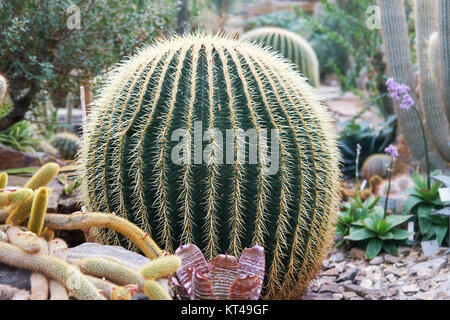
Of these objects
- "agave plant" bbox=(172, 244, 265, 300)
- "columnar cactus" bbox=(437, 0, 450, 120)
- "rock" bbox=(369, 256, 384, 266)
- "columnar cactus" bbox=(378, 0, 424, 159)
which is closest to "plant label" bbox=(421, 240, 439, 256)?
"rock" bbox=(369, 256, 384, 266)

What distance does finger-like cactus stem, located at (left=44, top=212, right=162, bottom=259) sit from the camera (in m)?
1.69

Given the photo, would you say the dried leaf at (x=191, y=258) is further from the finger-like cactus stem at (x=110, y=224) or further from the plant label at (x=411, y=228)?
the plant label at (x=411, y=228)

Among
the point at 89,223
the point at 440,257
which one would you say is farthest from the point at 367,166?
the point at 89,223

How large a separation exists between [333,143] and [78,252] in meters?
1.34

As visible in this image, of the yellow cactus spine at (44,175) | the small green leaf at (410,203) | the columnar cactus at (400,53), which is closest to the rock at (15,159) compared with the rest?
the small green leaf at (410,203)

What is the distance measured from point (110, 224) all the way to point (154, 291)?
44cm

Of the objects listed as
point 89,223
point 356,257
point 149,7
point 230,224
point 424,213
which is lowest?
point 356,257

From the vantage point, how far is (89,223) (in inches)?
69.0

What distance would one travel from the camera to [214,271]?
71.9 inches

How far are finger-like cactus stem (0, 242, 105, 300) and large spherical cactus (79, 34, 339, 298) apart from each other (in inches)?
33.7

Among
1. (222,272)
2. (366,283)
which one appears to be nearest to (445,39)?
(366,283)

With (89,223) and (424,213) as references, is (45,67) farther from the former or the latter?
(424,213)

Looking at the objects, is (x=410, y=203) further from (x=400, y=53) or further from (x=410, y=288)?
(x=400, y=53)

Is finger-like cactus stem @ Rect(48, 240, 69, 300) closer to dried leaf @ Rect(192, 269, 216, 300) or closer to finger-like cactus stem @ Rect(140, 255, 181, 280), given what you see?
finger-like cactus stem @ Rect(140, 255, 181, 280)
